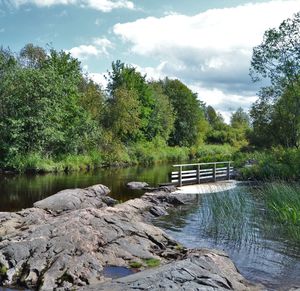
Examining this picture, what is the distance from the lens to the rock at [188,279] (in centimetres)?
684

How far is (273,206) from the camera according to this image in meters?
12.0

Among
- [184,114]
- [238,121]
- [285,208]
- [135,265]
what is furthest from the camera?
[238,121]

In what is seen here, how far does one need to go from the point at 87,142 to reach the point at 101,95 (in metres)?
7.18

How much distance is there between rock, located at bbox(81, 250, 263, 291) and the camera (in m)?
6.84

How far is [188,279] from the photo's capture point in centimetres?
710

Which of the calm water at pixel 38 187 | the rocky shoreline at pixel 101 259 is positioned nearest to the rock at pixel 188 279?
the rocky shoreline at pixel 101 259

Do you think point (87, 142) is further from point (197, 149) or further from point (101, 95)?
point (197, 149)

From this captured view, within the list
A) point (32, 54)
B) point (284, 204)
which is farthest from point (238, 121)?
point (284, 204)

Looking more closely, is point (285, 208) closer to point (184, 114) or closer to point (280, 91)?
point (280, 91)

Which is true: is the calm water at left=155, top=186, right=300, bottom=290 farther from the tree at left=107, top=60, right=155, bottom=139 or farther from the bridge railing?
the tree at left=107, top=60, right=155, bottom=139

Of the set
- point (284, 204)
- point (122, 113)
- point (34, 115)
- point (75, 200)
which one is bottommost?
point (75, 200)

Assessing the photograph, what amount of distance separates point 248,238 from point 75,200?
8.18 m

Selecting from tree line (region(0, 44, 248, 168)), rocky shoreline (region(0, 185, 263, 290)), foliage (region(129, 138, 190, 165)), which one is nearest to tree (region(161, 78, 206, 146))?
tree line (region(0, 44, 248, 168))

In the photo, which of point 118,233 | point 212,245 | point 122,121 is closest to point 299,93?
point 122,121
